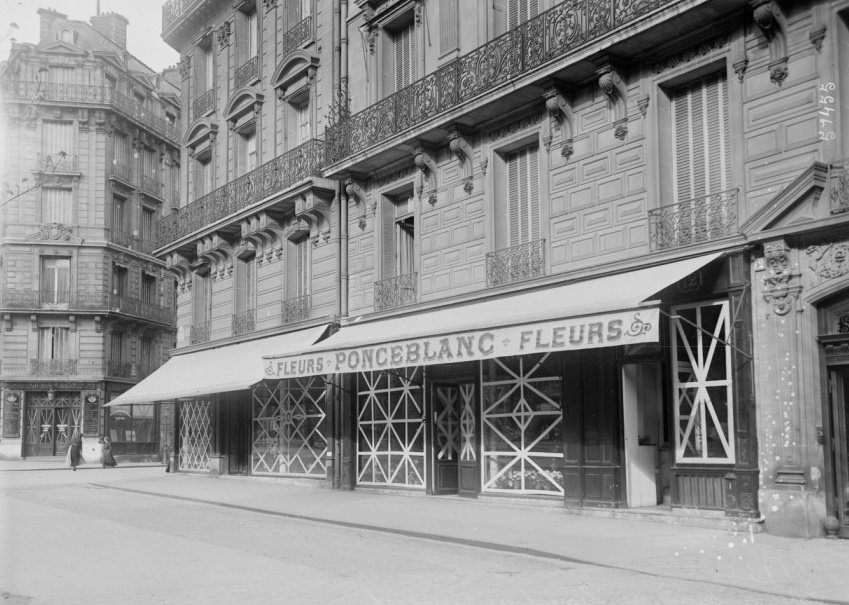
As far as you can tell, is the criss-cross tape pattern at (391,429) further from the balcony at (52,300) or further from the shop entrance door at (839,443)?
the balcony at (52,300)

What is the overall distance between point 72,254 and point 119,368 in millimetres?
5867

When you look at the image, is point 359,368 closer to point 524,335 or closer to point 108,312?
point 524,335

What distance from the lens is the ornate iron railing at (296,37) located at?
22.9 m

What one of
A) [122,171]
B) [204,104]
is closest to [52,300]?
[122,171]

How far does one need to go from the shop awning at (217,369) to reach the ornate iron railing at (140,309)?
728 inches

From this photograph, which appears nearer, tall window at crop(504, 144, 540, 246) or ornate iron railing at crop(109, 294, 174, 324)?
tall window at crop(504, 144, 540, 246)

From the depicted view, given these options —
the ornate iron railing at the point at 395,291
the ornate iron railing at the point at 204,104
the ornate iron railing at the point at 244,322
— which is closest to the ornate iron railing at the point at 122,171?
the ornate iron railing at the point at 204,104

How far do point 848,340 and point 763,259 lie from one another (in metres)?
1.50

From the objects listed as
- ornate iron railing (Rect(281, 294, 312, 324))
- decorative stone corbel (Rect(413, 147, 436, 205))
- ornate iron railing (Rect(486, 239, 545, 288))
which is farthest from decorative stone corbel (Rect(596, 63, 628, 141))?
ornate iron railing (Rect(281, 294, 312, 324))

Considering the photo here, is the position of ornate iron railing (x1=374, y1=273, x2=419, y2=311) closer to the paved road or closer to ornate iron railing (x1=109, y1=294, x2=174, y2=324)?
the paved road

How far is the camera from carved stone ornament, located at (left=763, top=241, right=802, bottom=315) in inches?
463

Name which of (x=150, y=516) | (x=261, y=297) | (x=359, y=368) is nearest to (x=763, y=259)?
(x=359, y=368)

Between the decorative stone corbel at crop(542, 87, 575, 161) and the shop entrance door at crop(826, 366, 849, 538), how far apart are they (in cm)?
575

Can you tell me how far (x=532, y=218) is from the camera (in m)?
16.3
